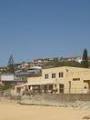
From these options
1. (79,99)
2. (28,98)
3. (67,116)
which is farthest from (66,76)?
(67,116)

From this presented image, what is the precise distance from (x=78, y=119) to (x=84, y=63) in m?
63.5

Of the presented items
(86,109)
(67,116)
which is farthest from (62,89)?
(67,116)

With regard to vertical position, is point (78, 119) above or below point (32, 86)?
below

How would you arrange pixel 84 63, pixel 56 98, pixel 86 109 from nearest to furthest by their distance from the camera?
1. pixel 86 109
2. pixel 56 98
3. pixel 84 63

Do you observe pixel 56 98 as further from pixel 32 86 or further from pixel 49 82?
pixel 32 86

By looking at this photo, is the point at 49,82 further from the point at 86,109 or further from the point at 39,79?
the point at 86,109

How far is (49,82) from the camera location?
209ft

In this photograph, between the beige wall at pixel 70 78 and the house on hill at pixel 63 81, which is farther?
the house on hill at pixel 63 81

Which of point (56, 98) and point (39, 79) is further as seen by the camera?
point (39, 79)

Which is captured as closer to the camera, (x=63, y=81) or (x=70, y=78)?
(x=70, y=78)

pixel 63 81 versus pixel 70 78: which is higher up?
pixel 70 78

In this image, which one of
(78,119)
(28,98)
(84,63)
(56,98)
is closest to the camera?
(78,119)

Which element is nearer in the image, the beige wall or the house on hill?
the beige wall

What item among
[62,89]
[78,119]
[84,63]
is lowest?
[78,119]
